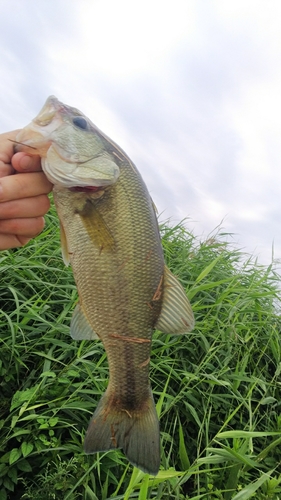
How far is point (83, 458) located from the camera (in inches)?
78.1

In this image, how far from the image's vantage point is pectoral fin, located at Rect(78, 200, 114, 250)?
1.44m

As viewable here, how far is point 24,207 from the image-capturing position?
1577 mm

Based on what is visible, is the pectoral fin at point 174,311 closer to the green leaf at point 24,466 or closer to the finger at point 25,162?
the finger at point 25,162

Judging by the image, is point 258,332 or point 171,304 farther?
point 258,332

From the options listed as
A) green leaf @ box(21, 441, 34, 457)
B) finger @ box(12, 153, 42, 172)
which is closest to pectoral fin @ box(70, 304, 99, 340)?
finger @ box(12, 153, 42, 172)

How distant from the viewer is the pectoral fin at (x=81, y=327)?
1.48 metres

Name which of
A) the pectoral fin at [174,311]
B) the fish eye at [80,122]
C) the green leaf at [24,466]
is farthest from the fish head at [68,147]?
the green leaf at [24,466]

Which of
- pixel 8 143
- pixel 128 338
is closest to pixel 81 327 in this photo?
pixel 128 338

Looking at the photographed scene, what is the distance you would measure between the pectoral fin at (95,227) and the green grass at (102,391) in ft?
2.79

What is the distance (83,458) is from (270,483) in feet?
3.06

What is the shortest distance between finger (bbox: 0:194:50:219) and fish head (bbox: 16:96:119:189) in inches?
7.7

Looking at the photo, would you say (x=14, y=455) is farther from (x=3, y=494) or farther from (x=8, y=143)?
(x=8, y=143)

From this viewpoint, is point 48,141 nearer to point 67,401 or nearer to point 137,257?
point 137,257

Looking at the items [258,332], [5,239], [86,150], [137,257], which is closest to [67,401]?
[5,239]
